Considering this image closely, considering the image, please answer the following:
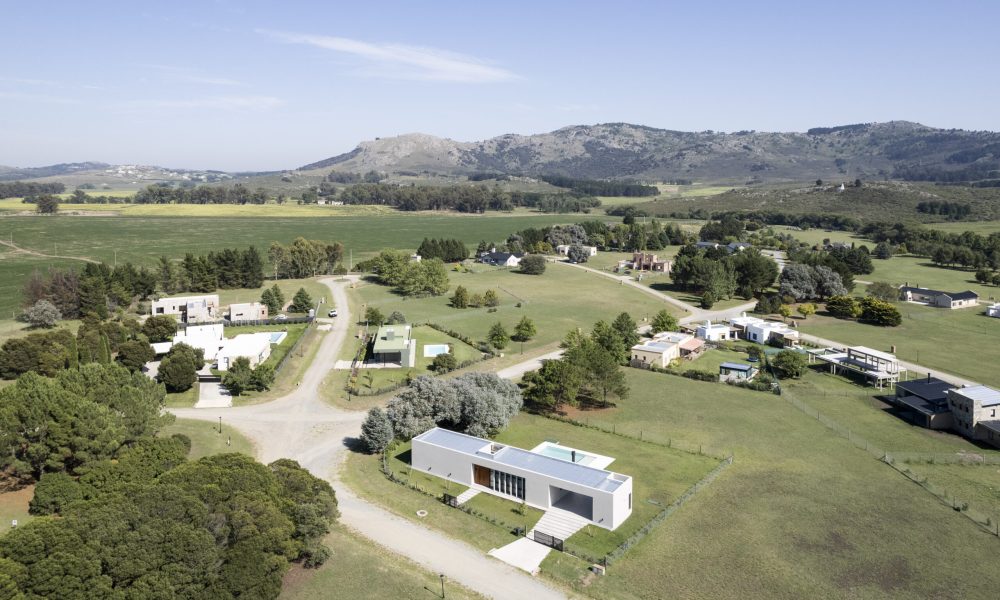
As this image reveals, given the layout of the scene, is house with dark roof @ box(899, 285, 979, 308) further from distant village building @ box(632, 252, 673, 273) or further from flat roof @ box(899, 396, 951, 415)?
flat roof @ box(899, 396, 951, 415)

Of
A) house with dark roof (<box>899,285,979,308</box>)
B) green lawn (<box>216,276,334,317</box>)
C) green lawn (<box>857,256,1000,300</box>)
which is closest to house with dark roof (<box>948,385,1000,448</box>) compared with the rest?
house with dark roof (<box>899,285,979,308</box>)

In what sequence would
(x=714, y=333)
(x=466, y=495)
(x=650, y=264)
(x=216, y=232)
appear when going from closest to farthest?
1. (x=466, y=495)
2. (x=714, y=333)
3. (x=650, y=264)
4. (x=216, y=232)

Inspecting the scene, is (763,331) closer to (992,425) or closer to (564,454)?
(992,425)

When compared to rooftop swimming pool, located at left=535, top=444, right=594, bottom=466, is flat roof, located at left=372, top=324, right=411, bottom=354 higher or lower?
higher

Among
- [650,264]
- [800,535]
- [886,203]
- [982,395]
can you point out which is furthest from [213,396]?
[886,203]

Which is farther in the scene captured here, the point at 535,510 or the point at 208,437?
the point at 208,437

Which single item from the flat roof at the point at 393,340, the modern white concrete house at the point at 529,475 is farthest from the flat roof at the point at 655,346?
the modern white concrete house at the point at 529,475
